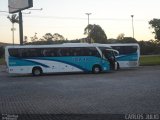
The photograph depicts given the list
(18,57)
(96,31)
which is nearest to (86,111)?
(18,57)

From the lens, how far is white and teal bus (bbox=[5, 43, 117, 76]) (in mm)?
35938

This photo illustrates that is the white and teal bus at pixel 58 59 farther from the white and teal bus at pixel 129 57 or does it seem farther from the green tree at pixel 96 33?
the green tree at pixel 96 33

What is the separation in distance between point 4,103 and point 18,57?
19.8 m

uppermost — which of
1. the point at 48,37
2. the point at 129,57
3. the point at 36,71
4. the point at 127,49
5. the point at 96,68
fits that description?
the point at 48,37

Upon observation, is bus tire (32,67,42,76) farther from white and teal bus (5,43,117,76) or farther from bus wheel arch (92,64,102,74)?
bus wheel arch (92,64,102,74)

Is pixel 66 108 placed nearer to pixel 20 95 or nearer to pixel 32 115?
pixel 32 115

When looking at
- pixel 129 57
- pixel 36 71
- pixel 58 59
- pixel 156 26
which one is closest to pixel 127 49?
pixel 129 57

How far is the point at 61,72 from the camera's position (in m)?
38.3

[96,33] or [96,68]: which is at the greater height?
[96,33]

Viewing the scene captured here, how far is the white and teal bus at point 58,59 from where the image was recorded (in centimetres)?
3594

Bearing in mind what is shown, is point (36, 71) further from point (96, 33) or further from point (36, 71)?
point (96, 33)

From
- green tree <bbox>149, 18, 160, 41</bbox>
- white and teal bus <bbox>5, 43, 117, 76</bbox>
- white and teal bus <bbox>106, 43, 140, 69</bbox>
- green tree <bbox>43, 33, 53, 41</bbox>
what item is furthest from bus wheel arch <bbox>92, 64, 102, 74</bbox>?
green tree <bbox>43, 33, 53, 41</bbox>

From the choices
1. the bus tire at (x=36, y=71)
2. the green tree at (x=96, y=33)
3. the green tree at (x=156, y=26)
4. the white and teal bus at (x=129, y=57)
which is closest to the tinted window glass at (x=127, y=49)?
the white and teal bus at (x=129, y=57)

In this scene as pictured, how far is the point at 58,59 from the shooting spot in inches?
1452
